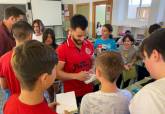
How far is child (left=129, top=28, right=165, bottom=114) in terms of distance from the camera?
730mm

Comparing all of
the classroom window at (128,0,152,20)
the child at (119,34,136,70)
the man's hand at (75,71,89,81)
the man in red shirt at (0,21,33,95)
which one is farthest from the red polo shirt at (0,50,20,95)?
the classroom window at (128,0,152,20)

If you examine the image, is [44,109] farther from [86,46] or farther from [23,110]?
[86,46]

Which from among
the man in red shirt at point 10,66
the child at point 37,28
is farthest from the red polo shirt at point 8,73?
the child at point 37,28

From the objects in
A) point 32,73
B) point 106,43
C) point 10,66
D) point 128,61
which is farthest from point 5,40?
point 128,61

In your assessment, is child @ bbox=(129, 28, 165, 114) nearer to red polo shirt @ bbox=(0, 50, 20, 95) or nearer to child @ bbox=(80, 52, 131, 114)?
child @ bbox=(80, 52, 131, 114)

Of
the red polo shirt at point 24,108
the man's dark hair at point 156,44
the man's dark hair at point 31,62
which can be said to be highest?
the man's dark hair at point 156,44

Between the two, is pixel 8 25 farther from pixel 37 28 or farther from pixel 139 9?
pixel 139 9

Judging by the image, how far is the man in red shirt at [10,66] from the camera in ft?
4.66

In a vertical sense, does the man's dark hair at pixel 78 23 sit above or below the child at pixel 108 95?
above

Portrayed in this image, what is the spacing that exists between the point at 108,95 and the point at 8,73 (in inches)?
34.4

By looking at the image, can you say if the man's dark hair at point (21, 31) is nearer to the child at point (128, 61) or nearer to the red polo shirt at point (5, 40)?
the red polo shirt at point (5, 40)

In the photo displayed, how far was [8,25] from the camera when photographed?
2104 millimetres

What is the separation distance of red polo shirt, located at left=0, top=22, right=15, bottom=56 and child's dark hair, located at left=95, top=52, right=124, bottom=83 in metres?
1.45

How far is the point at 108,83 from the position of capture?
110 cm
